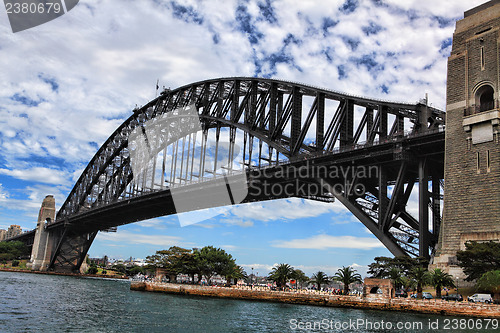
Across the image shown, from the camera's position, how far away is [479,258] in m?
43.7

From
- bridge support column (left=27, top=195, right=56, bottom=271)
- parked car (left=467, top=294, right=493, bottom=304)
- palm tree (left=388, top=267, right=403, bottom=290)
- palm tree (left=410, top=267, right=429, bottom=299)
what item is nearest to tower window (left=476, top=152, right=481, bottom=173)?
palm tree (left=410, top=267, right=429, bottom=299)

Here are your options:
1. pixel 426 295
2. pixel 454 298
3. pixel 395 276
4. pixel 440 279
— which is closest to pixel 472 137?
pixel 440 279

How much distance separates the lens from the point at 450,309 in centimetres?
4328

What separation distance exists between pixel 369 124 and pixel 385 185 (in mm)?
8507

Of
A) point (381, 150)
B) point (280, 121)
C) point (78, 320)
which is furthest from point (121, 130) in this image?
point (78, 320)

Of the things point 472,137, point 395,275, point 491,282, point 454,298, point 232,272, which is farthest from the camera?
point 232,272

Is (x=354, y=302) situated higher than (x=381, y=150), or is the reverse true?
(x=381, y=150)

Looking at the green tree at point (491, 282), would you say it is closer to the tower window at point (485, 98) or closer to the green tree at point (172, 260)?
the tower window at point (485, 98)

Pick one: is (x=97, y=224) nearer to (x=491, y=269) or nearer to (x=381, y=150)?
(x=381, y=150)

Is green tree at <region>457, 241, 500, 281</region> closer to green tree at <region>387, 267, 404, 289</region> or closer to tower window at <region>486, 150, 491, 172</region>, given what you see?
tower window at <region>486, 150, 491, 172</region>

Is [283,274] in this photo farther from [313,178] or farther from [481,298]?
[481,298]

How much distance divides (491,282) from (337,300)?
17535 mm

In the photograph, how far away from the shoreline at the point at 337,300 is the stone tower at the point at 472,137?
14.3 feet

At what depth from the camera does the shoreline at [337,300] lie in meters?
41.9
